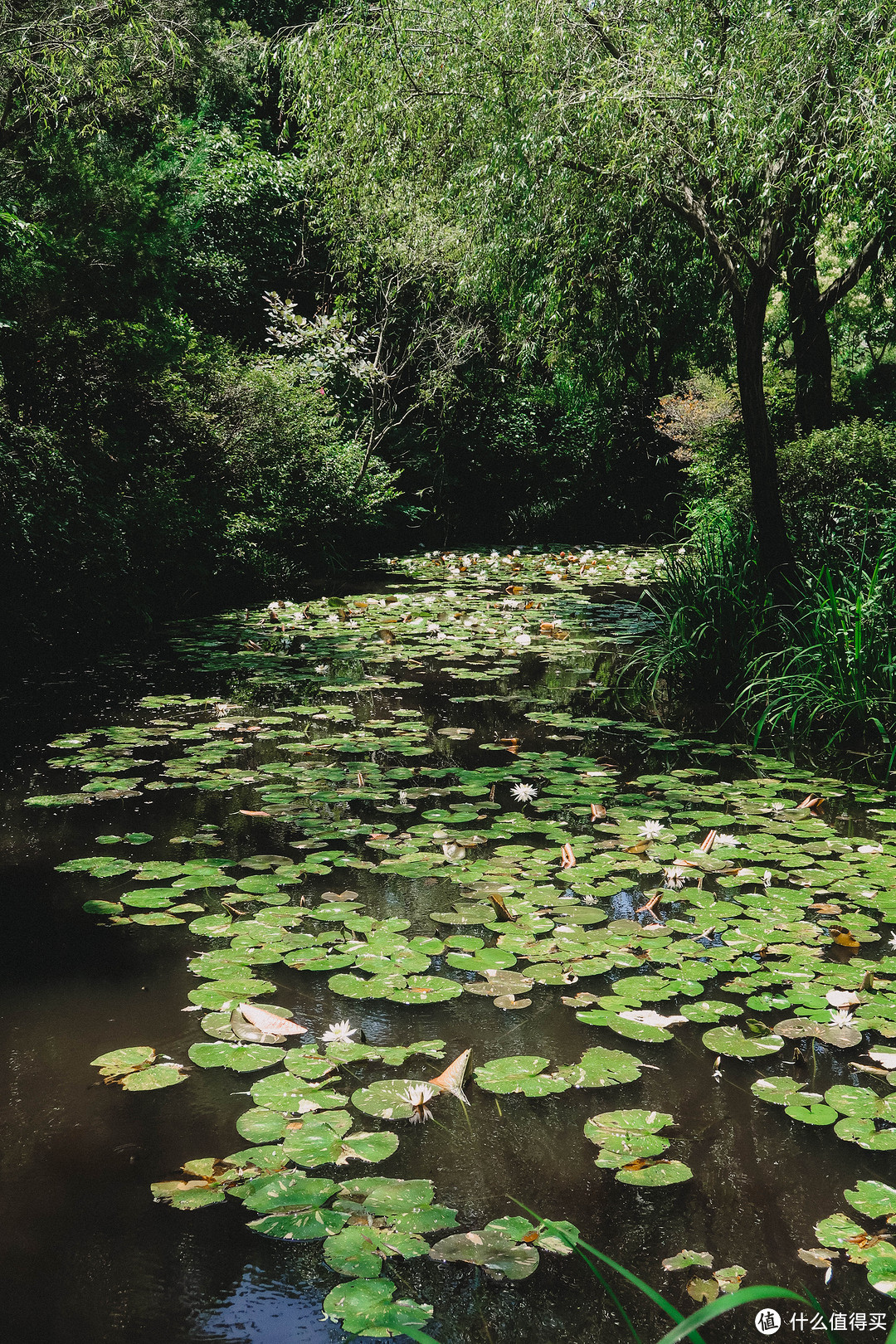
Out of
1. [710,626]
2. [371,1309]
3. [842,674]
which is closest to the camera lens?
[371,1309]

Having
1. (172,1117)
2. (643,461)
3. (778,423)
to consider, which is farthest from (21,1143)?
(643,461)

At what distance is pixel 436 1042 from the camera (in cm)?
207

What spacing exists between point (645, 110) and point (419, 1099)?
15.3 feet

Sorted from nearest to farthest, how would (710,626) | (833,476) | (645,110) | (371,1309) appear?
(371,1309), (645,110), (710,626), (833,476)

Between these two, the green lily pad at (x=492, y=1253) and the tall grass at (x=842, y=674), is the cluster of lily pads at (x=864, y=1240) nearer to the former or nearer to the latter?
the green lily pad at (x=492, y=1253)

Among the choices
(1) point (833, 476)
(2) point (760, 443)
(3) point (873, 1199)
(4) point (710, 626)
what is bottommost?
(3) point (873, 1199)

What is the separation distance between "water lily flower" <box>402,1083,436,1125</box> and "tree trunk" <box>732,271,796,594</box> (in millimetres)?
4290

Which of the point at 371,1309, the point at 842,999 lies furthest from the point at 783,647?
the point at 371,1309

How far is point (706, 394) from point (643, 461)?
7.40 feet

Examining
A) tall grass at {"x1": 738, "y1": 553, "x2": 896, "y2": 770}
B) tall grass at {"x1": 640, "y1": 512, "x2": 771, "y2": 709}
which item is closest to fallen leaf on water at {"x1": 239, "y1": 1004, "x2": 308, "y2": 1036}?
tall grass at {"x1": 738, "y1": 553, "x2": 896, "y2": 770}

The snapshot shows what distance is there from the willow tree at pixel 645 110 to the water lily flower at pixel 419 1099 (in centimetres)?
407

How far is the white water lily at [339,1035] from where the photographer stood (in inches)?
80.7

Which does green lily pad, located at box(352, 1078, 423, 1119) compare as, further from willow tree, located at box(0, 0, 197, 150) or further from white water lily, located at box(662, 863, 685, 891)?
willow tree, located at box(0, 0, 197, 150)

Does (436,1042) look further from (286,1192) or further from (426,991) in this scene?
(286,1192)
